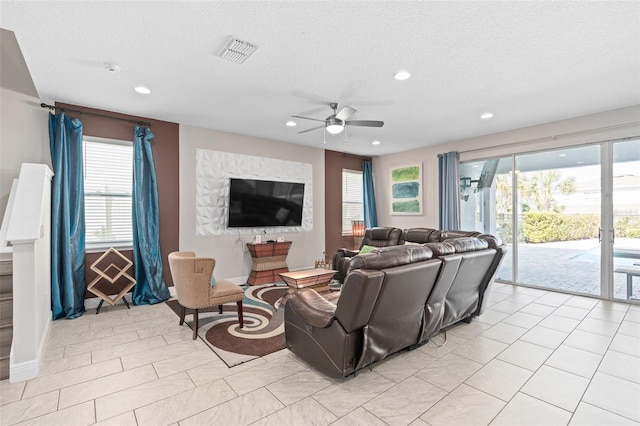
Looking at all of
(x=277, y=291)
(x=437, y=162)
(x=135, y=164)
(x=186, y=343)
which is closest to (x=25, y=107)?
(x=135, y=164)

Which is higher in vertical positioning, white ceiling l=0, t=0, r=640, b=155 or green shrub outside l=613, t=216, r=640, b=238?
white ceiling l=0, t=0, r=640, b=155

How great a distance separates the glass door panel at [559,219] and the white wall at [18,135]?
7.18 meters

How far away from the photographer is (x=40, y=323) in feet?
9.18

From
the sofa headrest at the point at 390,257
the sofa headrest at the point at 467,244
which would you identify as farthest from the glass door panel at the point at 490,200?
the sofa headrest at the point at 390,257

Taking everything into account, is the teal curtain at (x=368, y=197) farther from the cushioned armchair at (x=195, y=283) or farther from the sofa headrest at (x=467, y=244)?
the cushioned armchair at (x=195, y=283)

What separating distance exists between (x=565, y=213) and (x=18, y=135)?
7.63 meters

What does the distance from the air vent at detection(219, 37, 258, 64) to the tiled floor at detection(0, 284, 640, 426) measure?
2.80 metres

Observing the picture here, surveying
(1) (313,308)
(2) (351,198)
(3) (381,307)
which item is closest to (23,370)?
(1) (313,308)

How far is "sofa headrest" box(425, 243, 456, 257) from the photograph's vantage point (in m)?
2.73

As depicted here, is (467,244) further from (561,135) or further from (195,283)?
(561,135)

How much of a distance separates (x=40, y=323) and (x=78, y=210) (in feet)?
5.63

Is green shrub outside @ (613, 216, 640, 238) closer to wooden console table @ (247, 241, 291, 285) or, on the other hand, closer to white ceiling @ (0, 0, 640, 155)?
Result: white ceiling @ (0, 0, 640, 155)

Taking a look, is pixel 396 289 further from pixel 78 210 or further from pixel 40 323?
pixel 78 210

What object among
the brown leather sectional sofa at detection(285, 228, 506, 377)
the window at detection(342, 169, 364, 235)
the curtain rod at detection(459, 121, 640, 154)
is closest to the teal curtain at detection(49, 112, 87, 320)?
the brown leather sectional sofa at detection(285, 228, 506, 377)
